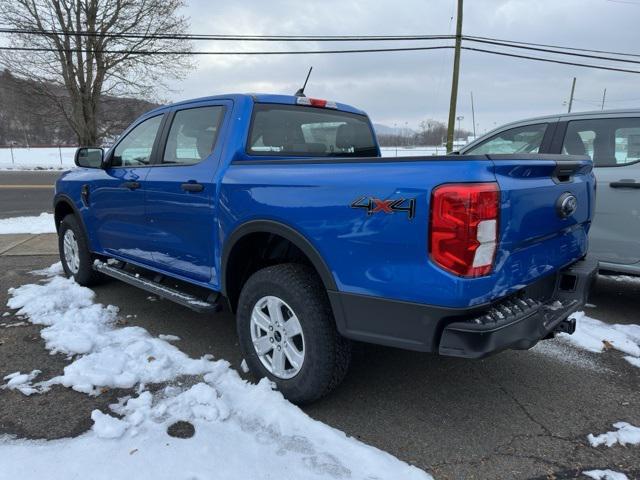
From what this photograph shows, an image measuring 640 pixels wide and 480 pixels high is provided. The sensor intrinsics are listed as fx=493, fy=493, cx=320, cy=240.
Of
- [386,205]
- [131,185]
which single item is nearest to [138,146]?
[131,185]

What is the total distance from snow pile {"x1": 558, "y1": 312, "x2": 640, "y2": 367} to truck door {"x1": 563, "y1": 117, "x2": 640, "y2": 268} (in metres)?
0.57

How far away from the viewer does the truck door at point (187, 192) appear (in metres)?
3.35

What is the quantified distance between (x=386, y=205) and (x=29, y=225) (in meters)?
9.55

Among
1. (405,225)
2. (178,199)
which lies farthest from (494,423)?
(178,199)

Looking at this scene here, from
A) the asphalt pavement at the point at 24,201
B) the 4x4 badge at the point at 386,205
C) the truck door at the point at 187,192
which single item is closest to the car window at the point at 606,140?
the 4x4 badge at the point at 386,205

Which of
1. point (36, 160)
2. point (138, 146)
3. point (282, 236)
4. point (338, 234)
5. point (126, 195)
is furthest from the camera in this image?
point (36, 160)

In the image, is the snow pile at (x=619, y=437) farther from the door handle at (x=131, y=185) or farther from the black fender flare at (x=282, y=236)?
the door handle at (x=131, y=185)

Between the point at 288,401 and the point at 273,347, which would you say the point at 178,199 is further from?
the point at 288,401

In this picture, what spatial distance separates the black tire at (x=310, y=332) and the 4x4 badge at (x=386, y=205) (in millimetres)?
607

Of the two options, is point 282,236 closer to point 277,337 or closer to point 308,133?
point 277,337

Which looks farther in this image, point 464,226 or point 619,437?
point 619,437

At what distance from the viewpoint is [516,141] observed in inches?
198

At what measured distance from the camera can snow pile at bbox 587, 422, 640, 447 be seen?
261 cm

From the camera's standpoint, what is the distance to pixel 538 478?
2.33 meters
